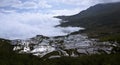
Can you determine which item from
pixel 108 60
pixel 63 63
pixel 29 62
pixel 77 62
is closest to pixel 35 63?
pixel 29 62

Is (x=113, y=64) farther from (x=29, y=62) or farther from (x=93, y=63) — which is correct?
(x=29, y=62)

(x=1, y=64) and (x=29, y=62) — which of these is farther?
(x=29, y=62)

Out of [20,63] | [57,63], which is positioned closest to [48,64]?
[57,63]

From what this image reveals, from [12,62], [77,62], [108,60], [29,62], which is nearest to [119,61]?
[108,60]

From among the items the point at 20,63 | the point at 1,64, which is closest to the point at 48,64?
the point at 20,63

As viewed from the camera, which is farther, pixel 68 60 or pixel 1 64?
pixel 68 60

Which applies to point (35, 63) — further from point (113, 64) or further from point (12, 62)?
point (113, 64)

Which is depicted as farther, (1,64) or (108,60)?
(108,60)

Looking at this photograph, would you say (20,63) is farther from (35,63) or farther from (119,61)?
(119,61)
